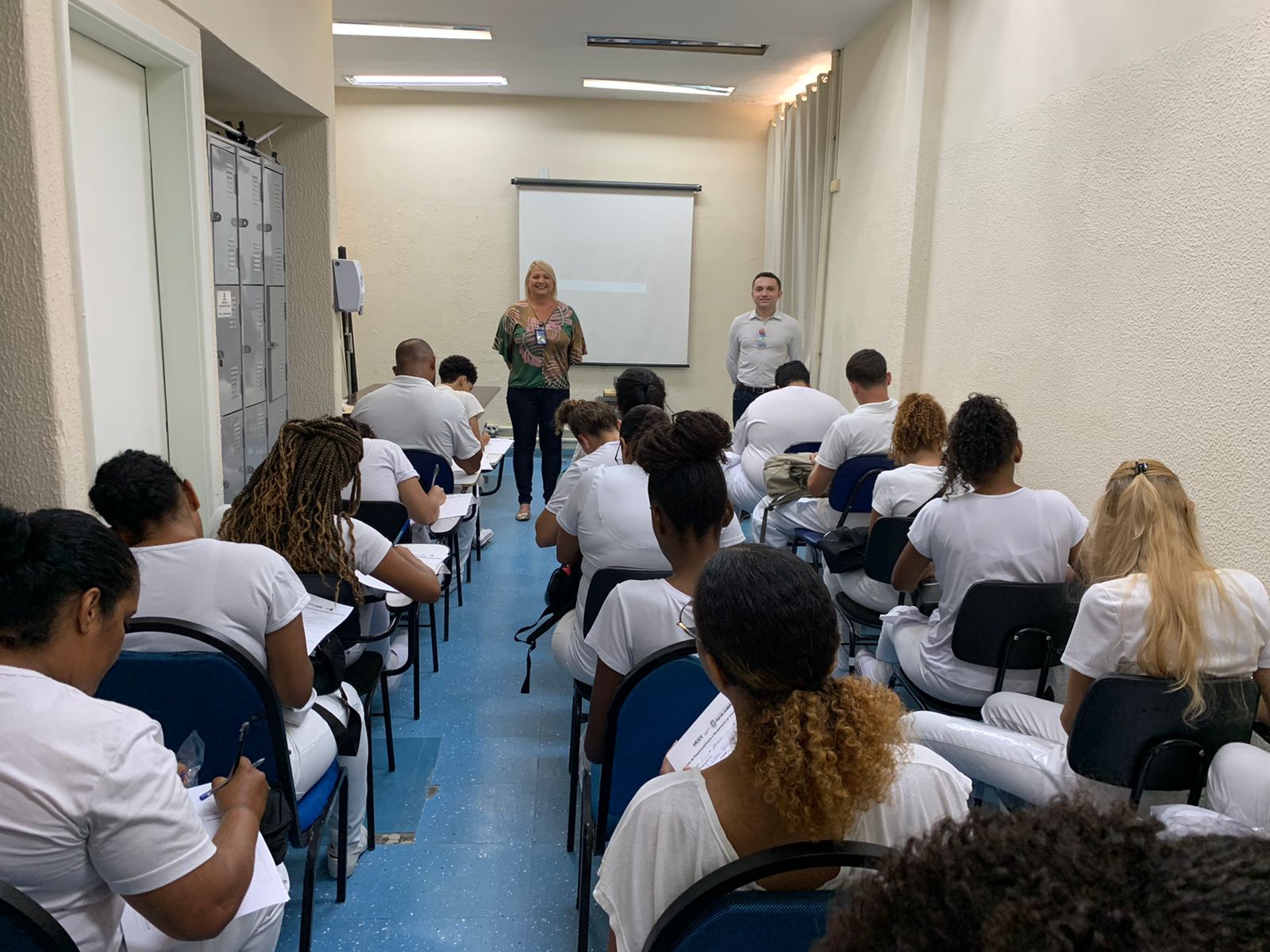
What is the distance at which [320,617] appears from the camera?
1878 millimetres

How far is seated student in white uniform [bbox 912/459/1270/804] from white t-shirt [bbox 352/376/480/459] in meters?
2.56

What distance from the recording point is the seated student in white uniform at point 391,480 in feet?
9.90

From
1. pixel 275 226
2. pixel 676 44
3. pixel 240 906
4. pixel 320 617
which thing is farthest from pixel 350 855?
pixel 676 44

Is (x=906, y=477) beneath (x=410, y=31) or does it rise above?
beneath

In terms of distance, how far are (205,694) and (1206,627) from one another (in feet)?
6.06

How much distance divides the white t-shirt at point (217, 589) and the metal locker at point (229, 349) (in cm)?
251

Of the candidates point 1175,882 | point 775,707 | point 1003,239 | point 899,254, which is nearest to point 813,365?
point 899,254

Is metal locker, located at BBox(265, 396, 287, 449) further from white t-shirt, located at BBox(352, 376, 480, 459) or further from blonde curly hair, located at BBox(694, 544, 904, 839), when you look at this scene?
blonde curly hair, located at BBox(694, 544, 904, 839)

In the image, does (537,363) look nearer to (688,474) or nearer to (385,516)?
(385,516)

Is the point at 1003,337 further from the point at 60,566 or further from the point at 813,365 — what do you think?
the point at 60,566

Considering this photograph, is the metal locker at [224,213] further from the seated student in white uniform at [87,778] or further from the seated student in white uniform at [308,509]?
the seated student in white uniform at [87,778]

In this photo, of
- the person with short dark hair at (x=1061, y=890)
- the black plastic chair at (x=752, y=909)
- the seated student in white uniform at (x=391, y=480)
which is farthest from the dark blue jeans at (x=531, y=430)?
the person with short dark hair at (x=1061, y=890)

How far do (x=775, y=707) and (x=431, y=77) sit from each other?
289 inches

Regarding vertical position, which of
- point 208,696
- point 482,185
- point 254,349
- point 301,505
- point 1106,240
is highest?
point 482,185
